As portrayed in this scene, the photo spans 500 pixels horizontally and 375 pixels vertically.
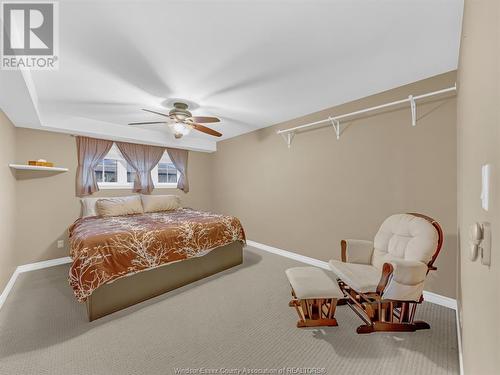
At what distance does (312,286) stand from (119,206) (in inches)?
135

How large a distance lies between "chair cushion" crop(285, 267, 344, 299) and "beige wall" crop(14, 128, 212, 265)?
12.7ft

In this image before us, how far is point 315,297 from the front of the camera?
173 cm

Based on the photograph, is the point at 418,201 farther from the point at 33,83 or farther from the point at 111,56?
the point at 33,83

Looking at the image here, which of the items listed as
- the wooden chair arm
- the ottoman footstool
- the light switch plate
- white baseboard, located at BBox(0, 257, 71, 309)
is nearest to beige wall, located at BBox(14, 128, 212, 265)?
white baseboard, located at BBox(0, 257, 71, 309)

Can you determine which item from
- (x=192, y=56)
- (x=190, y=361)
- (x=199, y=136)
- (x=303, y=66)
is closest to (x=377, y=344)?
(x=190, y=361)

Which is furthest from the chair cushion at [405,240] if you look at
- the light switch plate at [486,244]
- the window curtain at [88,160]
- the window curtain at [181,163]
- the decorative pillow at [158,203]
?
the window curtain at [88,160]

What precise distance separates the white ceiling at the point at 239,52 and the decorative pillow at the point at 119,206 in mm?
1519

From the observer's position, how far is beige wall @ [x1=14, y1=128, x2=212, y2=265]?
3.16m

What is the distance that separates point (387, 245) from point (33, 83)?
13.5 feet

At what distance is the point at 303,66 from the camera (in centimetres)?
203

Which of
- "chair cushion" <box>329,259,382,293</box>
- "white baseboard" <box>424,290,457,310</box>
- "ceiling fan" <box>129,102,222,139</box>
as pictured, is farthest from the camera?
"ceiling fan" <box>129,102,222,139</box>

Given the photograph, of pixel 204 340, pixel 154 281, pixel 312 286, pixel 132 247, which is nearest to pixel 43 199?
pixel 132 247

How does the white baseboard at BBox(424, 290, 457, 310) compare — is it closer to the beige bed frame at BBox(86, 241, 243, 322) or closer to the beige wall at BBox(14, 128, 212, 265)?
the beige bed frame at BBox(86, 241, 243, 322)

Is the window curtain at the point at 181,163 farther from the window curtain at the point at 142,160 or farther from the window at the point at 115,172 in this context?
the window at the point at 115,172
